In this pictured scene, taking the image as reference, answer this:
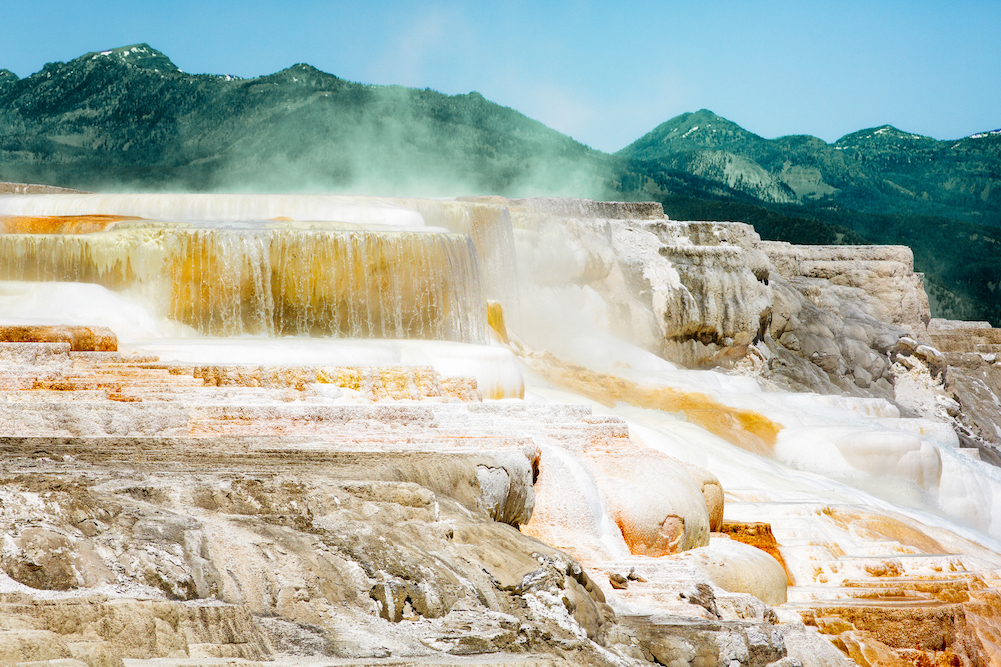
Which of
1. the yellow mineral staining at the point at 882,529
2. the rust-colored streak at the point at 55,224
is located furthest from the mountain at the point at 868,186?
the yellow mineral staining at the point at 882,529

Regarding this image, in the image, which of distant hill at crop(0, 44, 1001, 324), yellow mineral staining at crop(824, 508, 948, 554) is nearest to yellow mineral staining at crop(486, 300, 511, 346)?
yellow mineral staining at crop(824, 508, 948, 554)

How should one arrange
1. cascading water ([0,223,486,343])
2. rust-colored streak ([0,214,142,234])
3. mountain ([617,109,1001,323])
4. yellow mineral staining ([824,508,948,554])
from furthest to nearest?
mountain ([617,109,1001,323])
rust-colored streak ([0,214,142,234])
cascading water ([0,223,486,343])
yellow mineral staining ([824,508,948,554])

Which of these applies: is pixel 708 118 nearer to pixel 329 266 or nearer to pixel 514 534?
pixel 329 266

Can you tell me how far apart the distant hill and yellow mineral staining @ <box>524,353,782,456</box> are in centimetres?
2249

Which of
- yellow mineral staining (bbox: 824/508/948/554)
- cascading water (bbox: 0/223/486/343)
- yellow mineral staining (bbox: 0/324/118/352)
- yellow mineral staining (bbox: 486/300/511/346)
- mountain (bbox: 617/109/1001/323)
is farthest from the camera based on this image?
mountain (bbox: 617/109/1001/323)

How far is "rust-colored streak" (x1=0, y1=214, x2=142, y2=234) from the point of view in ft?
41.5

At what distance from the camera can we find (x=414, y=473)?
497 cm

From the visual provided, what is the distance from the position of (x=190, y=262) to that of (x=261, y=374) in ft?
15.0

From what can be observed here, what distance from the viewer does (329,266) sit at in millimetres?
12172

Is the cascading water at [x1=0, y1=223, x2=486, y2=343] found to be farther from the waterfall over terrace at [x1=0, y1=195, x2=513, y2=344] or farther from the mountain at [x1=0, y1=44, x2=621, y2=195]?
the mountain at [x1=0, y1=44, x2=621, y2=195]

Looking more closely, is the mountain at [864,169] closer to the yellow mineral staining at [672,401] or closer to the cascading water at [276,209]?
the cascading water at [276,209]

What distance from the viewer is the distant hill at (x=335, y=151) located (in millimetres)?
37875

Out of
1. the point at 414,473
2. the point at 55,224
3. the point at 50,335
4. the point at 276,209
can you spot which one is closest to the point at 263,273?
the point at 55,224

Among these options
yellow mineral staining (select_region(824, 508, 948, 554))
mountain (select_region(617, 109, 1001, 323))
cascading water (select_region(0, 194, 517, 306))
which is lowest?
yellow mineral staining (select_region(824, 508, 948, 554))
